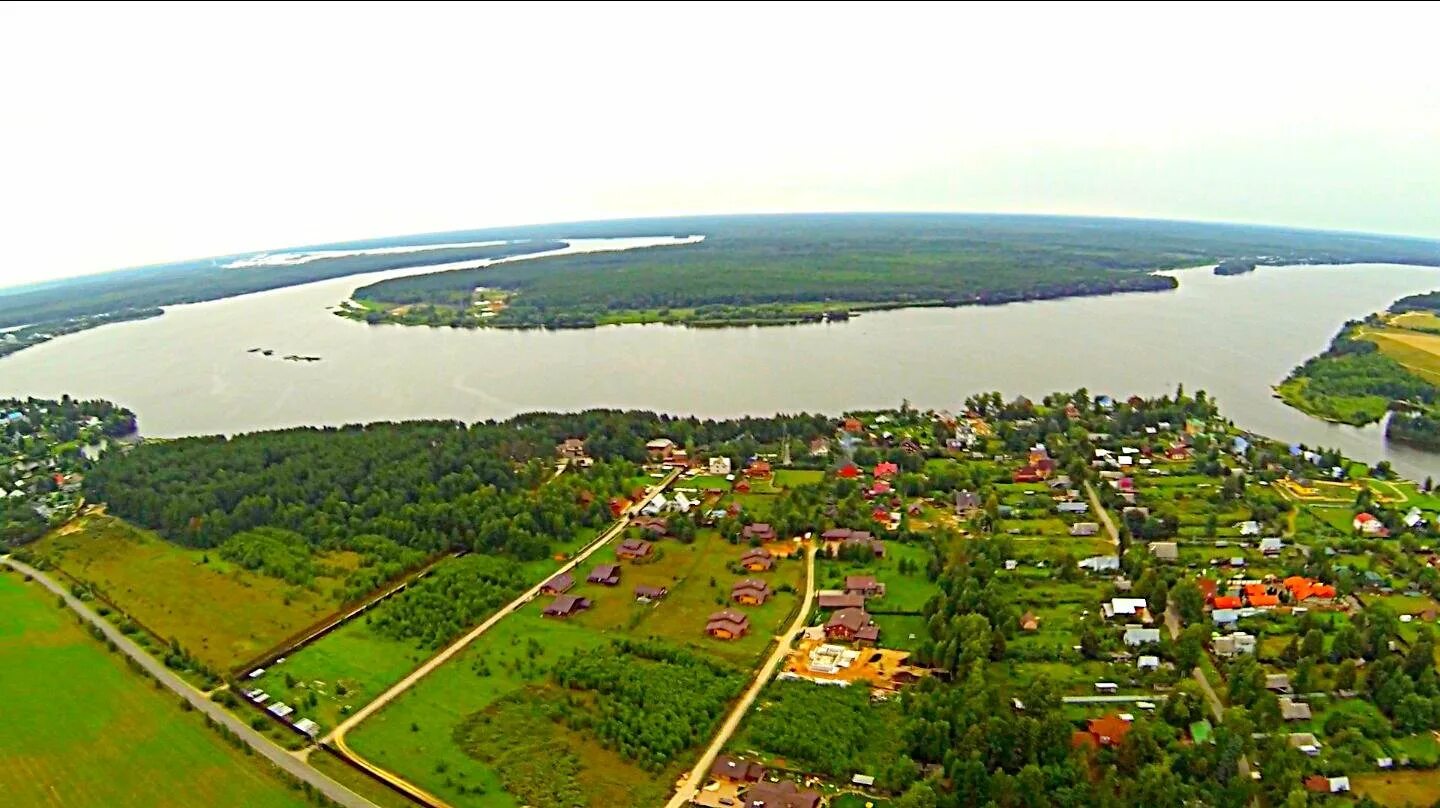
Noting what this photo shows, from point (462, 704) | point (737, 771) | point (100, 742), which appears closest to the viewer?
point (737, 771)

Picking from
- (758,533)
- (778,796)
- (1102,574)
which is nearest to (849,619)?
(758,533)

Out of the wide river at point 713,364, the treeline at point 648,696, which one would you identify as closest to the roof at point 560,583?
the treeline at point 648,696

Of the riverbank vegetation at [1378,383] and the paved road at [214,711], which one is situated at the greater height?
the riverbank vegetation at [1378,383]

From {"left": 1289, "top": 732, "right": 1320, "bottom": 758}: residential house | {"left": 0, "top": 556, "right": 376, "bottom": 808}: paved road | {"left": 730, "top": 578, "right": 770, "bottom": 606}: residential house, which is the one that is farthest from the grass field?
{"left": 0, "top": 556, "right": 376, "bottom": 808}: paved road

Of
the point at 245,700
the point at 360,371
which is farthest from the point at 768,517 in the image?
the point at 360,371

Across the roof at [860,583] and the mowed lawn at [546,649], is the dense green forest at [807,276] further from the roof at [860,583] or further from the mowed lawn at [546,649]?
the roof at [860,583]

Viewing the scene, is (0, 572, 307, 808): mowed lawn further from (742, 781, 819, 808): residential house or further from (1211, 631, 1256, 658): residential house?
(1211, 631, 1256, 658): residential house

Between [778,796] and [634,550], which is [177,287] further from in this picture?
[778,796]
